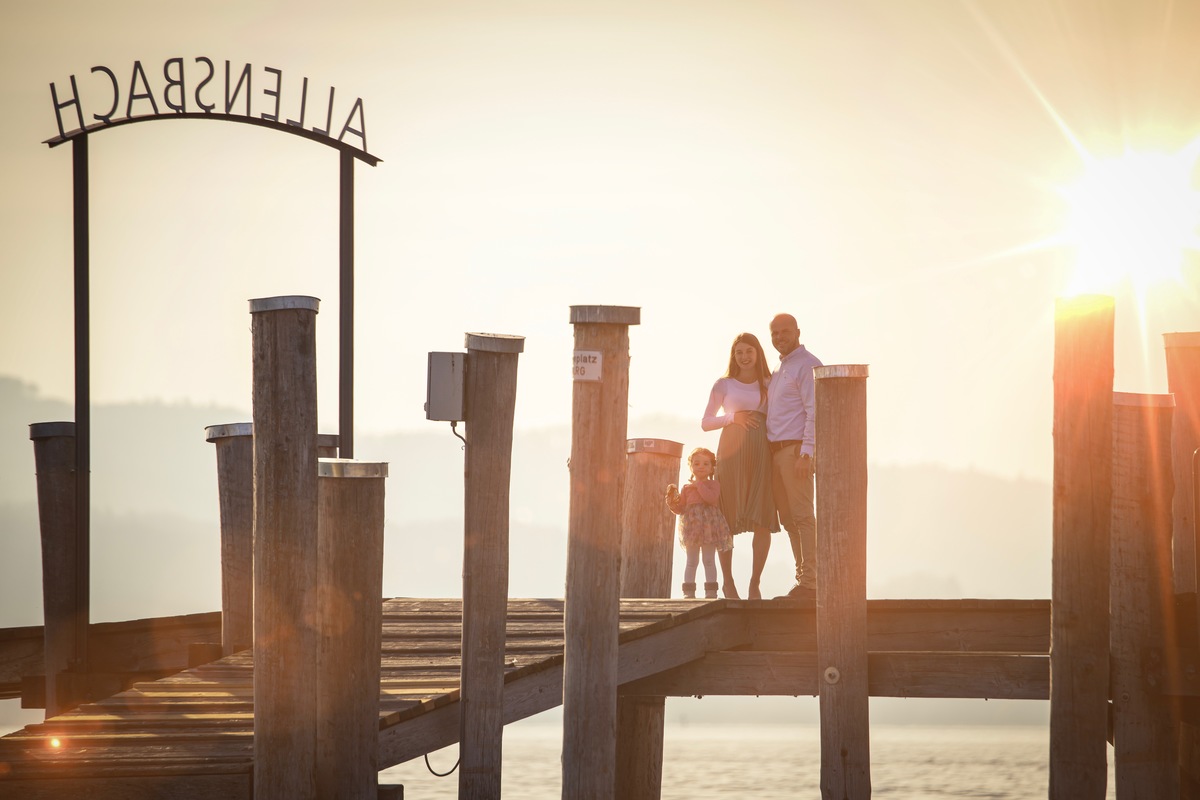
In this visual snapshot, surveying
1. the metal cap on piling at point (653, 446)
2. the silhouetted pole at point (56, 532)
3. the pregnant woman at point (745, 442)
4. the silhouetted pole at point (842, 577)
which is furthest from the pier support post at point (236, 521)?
the silhouetted pole at point (842, 577)

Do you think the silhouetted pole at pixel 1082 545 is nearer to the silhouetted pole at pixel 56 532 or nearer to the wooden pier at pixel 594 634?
the wooden pier at pixel 594 634

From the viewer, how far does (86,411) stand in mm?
9867

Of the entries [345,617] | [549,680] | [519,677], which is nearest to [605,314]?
[345,617]

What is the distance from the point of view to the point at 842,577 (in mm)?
7348

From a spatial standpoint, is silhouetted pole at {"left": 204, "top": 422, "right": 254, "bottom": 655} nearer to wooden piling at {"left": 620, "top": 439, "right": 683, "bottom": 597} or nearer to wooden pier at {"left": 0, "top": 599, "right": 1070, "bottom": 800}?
wooden pier at {"left": 0, "top": 599, "right": 1070, "bottom": 800}

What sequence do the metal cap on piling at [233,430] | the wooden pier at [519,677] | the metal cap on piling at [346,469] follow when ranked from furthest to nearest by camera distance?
the metal cap on piling at [233,430], the metal cap on piling at [346,469], the wooden pier at [519,677]

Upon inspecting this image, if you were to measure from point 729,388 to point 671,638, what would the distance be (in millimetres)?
2002

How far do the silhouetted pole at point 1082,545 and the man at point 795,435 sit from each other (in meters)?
2.32

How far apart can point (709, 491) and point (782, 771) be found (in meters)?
55.3

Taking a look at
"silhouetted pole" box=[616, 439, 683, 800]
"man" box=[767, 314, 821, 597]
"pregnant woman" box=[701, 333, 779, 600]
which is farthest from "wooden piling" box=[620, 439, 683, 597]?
"man" box=[767, 314, 821, 597]

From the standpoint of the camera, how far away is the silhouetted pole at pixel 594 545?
241 inches

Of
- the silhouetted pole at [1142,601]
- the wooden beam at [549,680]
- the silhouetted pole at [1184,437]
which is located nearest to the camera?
the wooden beam at [549,680]

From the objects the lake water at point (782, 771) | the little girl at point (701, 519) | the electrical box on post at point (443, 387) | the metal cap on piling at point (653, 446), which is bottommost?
the lake water at point (782, 771)

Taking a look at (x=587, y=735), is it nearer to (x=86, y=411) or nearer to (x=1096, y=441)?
(x=1096, y=441)
